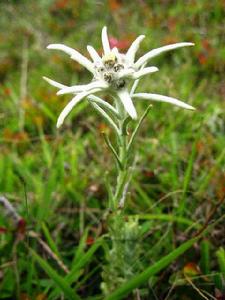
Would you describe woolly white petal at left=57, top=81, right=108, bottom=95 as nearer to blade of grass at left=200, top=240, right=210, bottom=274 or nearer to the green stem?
the green stem

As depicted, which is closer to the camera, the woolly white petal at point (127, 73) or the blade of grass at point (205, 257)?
the woolly white petal at point (127, 73)

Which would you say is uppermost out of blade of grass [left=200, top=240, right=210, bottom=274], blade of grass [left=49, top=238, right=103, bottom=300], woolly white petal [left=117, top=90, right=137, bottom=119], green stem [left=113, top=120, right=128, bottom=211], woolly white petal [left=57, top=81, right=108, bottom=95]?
woolly white petal [left=57, top=81, right=108, bottom=95]

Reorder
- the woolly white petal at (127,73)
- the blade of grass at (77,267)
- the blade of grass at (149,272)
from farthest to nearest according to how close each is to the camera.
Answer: the blade of grass at (77,267), the blade of grass at (149,272), the woolly white petal at (127,73)

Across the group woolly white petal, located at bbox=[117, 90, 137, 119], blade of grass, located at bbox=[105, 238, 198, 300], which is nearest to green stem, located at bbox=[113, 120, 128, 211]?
woolly white petal, located at bbox=[117, 90, 137, 119]

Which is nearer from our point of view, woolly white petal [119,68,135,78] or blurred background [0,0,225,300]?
woolly white petal [119,68,135,78]

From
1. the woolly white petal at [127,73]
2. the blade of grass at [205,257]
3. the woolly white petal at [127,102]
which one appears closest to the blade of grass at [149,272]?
the blade of grass at [205,257]

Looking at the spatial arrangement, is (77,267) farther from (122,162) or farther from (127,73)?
(127,73)

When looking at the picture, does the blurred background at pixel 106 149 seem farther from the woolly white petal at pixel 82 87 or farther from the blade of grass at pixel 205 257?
the woolly white petal at pixel 82 87

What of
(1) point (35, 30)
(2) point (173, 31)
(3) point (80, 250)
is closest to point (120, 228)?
(3) point (80, 250)

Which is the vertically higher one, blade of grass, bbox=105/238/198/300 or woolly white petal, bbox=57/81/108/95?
woolly white petal, bbox=57/81/108/95

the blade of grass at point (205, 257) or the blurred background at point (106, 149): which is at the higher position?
the blurred background at point (106, 149)
